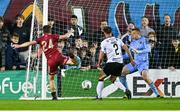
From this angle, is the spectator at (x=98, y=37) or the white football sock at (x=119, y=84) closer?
the white football sock at (x=119, y=84)

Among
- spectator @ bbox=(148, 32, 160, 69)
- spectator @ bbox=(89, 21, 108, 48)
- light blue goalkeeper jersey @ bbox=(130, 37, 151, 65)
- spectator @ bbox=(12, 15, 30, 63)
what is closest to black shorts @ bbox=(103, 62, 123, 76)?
light blue goalkeeper jersey @ bbox=(130, 37, 151, 65)

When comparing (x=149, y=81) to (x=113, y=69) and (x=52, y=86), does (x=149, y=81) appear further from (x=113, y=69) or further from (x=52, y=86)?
(x=52, y=86)

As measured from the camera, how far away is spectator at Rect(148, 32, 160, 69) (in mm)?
20750

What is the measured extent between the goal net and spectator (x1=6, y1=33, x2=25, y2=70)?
2.05ft

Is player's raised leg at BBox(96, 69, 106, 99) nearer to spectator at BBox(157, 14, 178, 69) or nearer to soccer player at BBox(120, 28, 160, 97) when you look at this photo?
soccer player at BBox(120, 28, 160, 97)

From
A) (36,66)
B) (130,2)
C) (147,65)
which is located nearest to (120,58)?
(147,65)

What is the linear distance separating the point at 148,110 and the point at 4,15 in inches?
424

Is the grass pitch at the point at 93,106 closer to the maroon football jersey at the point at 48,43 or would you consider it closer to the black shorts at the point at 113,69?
the maroon football jersey at the point at 48,43

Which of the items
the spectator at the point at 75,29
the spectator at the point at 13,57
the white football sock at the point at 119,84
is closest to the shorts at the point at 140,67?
the white football sock at the point at 119,84

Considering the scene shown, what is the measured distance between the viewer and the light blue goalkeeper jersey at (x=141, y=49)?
19297 millimetres

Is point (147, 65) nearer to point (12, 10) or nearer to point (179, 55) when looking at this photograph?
point (179, 55)

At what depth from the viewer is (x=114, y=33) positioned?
22.4 metres

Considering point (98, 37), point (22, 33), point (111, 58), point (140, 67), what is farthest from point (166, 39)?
point (22, 33)

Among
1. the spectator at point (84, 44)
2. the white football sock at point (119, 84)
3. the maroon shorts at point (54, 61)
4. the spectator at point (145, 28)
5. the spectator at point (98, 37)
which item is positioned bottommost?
the white football sock at point (119, 84)
